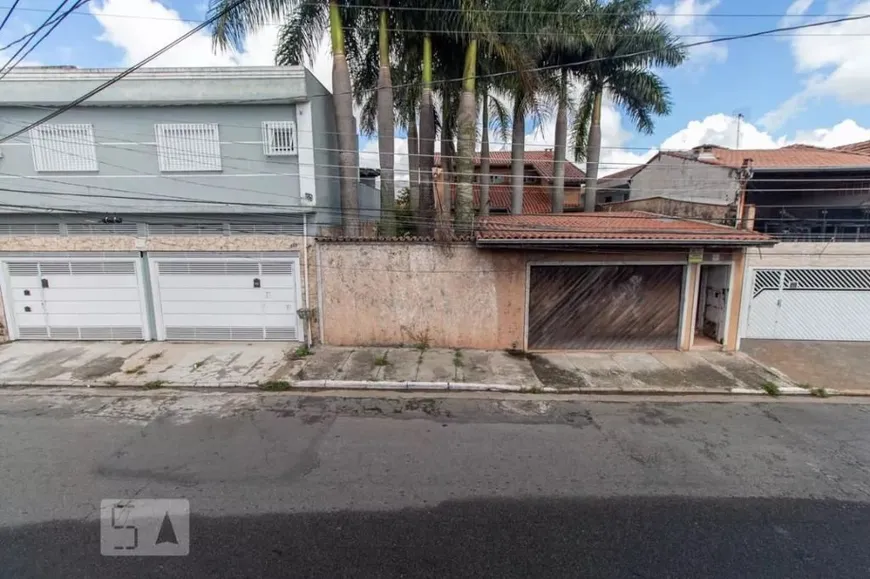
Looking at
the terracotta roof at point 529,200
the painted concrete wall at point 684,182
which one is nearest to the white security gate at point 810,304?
the painted concrete wall at point 684,182

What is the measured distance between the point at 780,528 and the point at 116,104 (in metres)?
13.7

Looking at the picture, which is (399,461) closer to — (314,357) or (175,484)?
(175,484)

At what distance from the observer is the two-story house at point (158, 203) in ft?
A: 31.3

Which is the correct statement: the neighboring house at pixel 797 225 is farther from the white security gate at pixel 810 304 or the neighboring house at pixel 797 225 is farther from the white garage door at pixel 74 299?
the white garage door at pixel 74 299

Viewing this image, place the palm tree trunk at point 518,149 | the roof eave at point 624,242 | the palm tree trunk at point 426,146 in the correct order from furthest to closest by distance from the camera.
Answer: the palm tree trunk at point 518,149 → the palm tree trunk at point 426,146 → the roof eave at point 624,242

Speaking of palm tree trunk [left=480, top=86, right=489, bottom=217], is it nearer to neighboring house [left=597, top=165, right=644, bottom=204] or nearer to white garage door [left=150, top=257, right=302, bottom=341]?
white garage door [left=150, top=257, right=302, bottom=341]

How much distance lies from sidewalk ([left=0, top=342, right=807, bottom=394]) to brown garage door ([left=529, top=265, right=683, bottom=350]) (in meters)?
0.44

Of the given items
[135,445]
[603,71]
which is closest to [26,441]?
[135,445]

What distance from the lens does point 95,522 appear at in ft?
11.8

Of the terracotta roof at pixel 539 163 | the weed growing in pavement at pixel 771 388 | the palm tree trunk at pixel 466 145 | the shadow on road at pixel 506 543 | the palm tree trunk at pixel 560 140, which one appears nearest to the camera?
the shadow on road at pixel 506 543

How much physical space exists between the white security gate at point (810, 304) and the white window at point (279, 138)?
12.0m

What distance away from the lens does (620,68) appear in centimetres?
1486

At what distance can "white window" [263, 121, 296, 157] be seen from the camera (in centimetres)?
978

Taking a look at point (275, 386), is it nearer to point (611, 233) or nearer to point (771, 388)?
point (611, 233)
